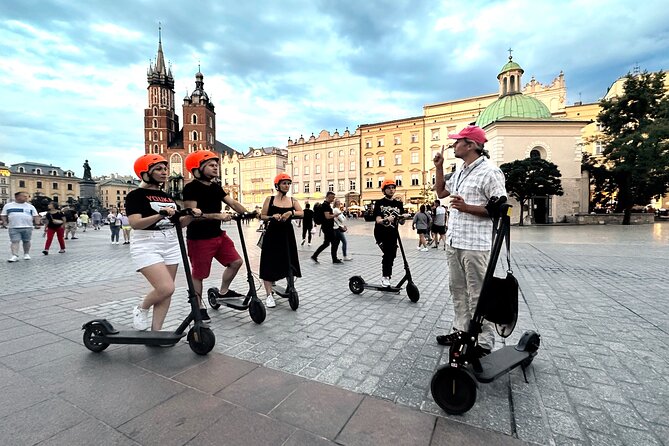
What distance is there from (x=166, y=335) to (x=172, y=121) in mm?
100273

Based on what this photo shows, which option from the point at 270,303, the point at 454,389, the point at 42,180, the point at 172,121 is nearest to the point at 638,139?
the point at 270,303

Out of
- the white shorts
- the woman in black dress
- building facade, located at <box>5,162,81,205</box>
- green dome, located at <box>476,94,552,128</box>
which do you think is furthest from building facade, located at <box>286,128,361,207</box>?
building facade, located at <box>5,162,81,205</box>

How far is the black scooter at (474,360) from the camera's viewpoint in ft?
7.06

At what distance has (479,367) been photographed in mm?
2447

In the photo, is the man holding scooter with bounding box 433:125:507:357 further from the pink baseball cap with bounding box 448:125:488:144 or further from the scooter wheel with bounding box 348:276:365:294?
the scooter wheel with bounding box 348:276:365:294

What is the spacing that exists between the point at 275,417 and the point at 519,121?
39681 millimetres

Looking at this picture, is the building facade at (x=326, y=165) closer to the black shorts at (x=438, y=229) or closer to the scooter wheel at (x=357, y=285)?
the black shorts at (x=438, y=229)

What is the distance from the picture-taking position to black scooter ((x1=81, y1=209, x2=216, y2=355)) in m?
3.08

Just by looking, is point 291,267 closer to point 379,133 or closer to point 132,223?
point 132,223

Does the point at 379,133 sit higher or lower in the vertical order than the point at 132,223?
higher

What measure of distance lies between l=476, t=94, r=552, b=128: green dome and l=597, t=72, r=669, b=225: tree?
557cm

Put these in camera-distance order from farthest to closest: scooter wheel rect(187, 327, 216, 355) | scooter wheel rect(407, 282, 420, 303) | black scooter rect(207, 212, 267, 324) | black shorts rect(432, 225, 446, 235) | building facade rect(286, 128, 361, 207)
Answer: building facade rect(286, 128, 361, 207) < black shorts rect(432, 225, 446, 235) < scooter wheel rect(407, 282, 420, 303) < black scooter rect(207, 212, 267, 324) < scooter wheel rect(187, 327, 216, 355)

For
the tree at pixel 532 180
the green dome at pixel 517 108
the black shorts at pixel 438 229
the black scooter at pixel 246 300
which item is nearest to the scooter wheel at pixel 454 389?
the black scooter at pixel 246 300

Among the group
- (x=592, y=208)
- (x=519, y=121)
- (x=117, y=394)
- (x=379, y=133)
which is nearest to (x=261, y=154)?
(x=379, y=133)
